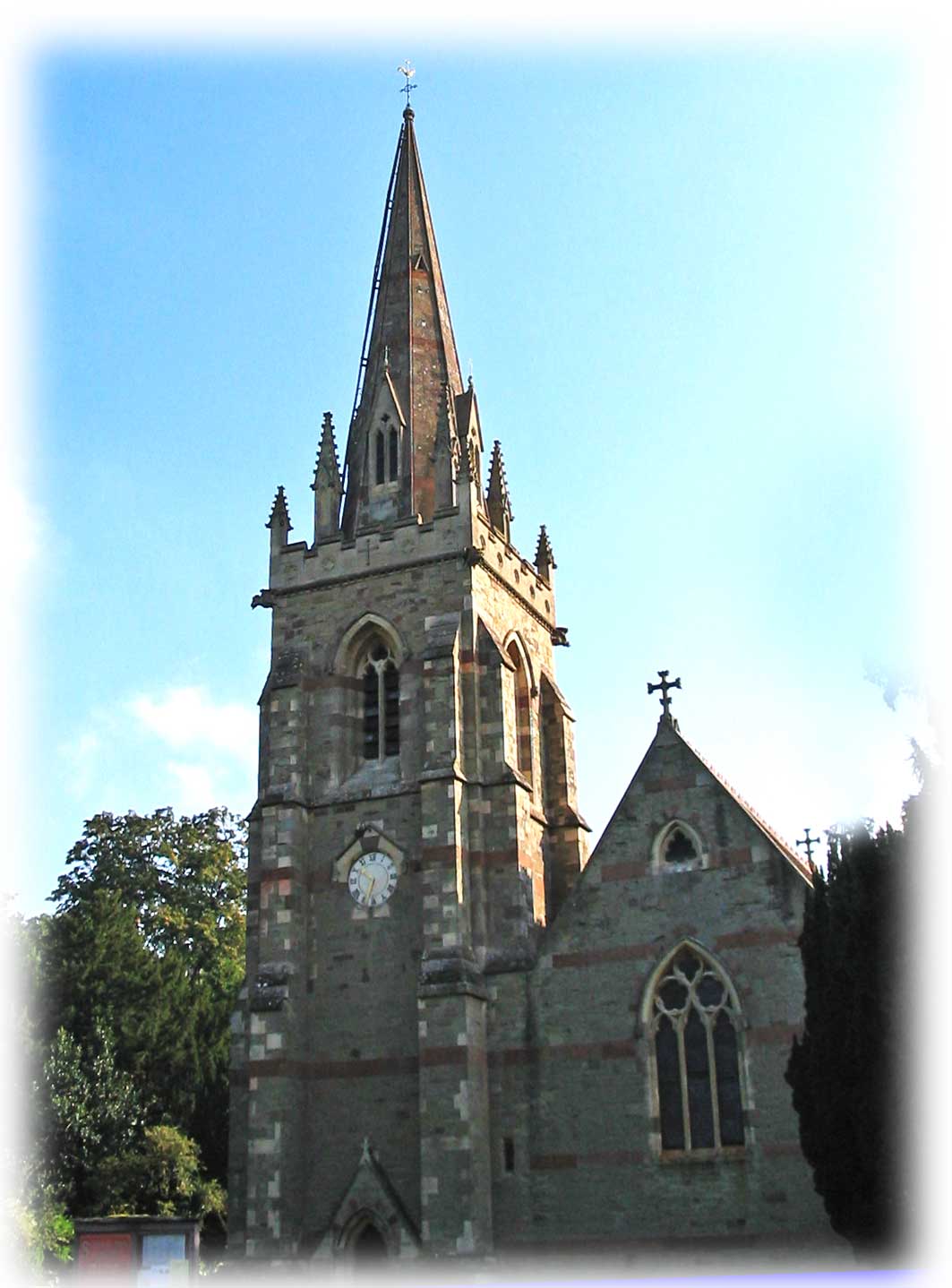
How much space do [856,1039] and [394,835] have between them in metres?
11.9

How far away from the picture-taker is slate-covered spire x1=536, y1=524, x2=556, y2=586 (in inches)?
1427

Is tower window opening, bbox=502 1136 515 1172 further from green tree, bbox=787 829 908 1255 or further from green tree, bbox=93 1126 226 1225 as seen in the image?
green tree, bbox=93 1126 226 1225

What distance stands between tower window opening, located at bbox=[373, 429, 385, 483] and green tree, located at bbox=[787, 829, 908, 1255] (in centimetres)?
1605

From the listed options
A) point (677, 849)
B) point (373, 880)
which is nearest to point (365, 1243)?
point (373, 880)

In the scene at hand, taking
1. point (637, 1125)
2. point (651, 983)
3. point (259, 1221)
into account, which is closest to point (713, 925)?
point (651, 983)

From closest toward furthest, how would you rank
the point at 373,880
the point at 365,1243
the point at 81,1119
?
the point at 365,1243, the point at 373,880, the point at 81,1119

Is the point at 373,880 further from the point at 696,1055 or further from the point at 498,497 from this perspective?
the point at 498,497

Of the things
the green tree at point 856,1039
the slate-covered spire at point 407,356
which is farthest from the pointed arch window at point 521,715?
the green tree at point 856,1039

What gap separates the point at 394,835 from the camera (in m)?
29.5

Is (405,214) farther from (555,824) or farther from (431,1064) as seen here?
(431,1064)

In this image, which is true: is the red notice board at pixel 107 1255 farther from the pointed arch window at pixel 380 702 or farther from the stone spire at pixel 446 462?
the stone spire at pixel 446 462

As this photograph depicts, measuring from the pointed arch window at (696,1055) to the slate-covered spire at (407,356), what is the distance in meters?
12.2

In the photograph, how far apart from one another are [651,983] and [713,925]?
5.21 feet

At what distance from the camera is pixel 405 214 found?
38250 millimetres
